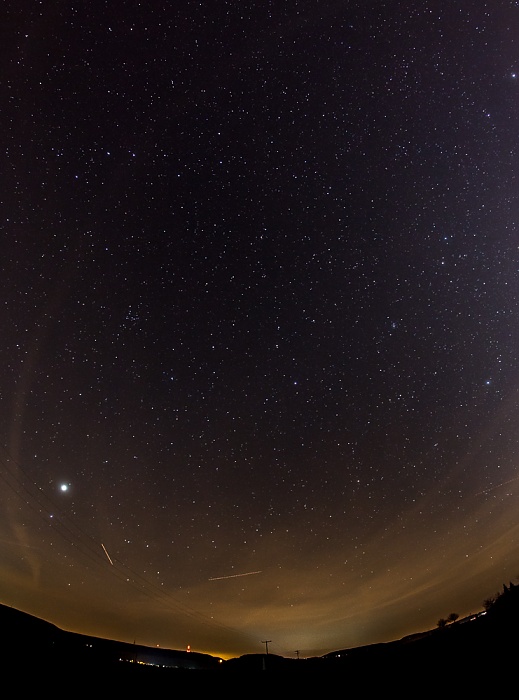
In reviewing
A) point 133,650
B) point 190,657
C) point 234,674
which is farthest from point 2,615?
point 190,657

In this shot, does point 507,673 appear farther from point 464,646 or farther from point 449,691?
point 464,646

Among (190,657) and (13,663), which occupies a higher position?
(190,657)

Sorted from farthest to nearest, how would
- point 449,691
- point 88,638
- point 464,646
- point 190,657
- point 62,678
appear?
1. point 190,657
2. point 88,638
3. point 464,646
4. point 449,691
5. point 62,678

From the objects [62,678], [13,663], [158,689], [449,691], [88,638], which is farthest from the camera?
[88,638]

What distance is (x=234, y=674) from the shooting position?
946cm

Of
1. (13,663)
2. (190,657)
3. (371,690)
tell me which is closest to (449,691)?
(371,690)

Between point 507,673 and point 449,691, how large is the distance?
3.15ft

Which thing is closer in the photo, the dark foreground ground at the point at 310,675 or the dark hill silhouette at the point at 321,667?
the dark foreground ground at the point at 310,675

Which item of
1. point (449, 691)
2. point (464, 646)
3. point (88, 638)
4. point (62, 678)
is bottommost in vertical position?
point (449, 691)

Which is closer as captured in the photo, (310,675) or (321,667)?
(310,675)

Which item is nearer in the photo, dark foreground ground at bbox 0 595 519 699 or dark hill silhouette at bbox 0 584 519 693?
dark foreground ground at bbox 0 595 519 699

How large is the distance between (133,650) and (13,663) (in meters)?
62.6

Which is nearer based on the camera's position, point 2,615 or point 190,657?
point 2,615

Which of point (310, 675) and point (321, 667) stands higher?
point (321, 667)
